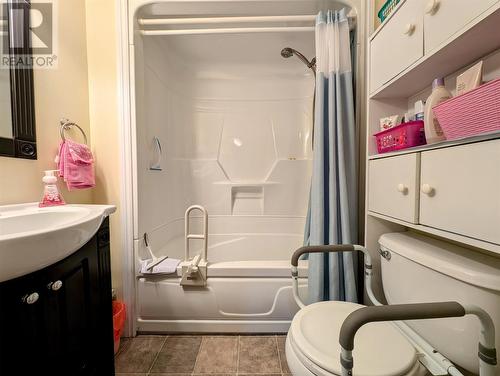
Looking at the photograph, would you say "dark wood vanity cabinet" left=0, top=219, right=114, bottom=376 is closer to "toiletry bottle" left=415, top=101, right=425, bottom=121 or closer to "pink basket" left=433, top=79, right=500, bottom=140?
"pink basket" left=433, top=79, right=500, bottom=140

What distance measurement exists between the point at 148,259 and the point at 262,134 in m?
1.43

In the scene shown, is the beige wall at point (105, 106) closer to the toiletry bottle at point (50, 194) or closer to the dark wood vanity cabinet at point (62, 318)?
the toiletry bottle at point (50, 194)

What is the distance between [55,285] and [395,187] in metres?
1.12

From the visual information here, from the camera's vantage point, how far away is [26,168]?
3.26 feet

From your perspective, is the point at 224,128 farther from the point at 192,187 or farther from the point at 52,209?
the point at 52,209

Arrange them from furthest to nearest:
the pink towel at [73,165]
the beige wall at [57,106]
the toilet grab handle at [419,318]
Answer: the pink towel at [73,165] → the beige wall at [57,106] → the toilet grab handle at [419,318]

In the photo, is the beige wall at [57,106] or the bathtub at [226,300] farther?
the bathtub at [226,300]

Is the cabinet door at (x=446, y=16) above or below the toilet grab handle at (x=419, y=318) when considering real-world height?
above

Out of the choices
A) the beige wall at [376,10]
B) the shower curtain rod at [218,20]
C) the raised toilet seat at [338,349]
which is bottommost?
the raised toilet seat at [338,349]

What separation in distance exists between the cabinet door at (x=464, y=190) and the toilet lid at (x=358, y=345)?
1.18 feet

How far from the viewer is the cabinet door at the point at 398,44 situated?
0.74m

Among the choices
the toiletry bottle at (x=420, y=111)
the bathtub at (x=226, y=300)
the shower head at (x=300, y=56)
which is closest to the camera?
the toiletry bottle at (x=420, y=111)

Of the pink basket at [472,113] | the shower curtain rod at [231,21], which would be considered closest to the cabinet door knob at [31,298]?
the pink basket at [472,113]

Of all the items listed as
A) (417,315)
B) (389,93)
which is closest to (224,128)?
(389,93)
